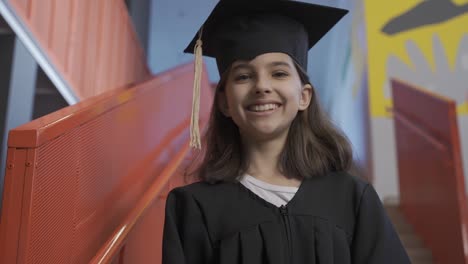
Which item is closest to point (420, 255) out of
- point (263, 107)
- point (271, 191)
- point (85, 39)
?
point (271, 191)

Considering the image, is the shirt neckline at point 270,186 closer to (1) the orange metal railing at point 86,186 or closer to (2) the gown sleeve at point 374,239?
(2) the gown sleeve at point 374,239

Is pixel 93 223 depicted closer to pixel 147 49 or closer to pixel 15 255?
pixel 15 255

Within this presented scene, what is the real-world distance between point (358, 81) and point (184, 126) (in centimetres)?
357

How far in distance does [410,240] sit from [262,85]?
2.90m

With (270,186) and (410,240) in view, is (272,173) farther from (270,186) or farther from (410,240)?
(410,240)

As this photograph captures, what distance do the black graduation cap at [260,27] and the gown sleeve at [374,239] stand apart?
0.57 meters

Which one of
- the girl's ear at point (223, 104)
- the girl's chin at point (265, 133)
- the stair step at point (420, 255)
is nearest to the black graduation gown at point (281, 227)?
the girl's chin at point (265, 133)

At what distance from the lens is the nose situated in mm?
1588

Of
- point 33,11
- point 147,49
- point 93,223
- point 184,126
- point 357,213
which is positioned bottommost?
point 93,223

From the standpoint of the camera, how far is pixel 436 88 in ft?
18.9

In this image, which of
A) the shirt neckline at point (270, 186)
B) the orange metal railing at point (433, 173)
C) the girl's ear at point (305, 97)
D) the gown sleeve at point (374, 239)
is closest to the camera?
the gown sleeve at point (374, 239)

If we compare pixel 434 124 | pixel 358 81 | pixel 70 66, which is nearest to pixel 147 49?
pixel 358 81

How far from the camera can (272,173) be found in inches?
67.2

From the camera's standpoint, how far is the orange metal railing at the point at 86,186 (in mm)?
1426
